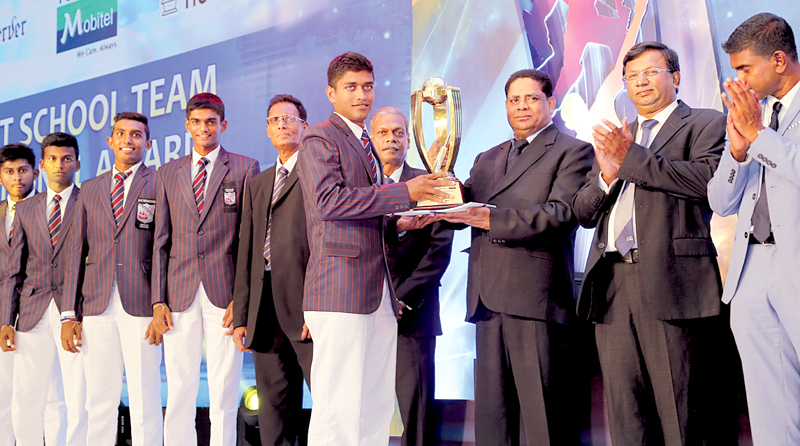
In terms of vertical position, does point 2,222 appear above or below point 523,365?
above

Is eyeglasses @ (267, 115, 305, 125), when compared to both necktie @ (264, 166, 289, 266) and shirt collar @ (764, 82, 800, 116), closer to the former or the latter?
necktie @ (264, 166, 289, 266)

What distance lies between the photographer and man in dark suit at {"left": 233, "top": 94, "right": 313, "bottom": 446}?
3035 mm

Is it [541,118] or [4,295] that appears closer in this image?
[541,118]

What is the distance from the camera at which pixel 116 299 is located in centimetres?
340

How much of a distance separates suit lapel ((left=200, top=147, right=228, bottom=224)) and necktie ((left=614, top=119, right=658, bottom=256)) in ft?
6.29

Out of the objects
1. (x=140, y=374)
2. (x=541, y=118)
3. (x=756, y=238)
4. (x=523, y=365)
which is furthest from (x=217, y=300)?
(x=756, y=238)

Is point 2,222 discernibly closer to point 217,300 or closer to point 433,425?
point 217,300

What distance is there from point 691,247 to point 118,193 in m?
2.81

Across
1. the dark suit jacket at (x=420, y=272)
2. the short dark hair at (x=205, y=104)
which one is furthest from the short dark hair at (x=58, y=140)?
the dark suit jacket at (x=420, y=272)

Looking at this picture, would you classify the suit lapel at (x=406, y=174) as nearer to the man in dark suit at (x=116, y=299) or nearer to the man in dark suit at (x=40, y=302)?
the man in dark suit at (x=116, y=299)

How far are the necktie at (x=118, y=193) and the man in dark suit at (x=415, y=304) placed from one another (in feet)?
4.69

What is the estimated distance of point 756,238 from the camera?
2.12 m

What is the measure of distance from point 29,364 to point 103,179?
1.29 metres

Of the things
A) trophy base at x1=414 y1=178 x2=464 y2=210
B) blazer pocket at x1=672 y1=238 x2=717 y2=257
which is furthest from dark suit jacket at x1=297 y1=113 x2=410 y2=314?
blazer pocket at x1=672 y1=238 x2=717 y2=257
